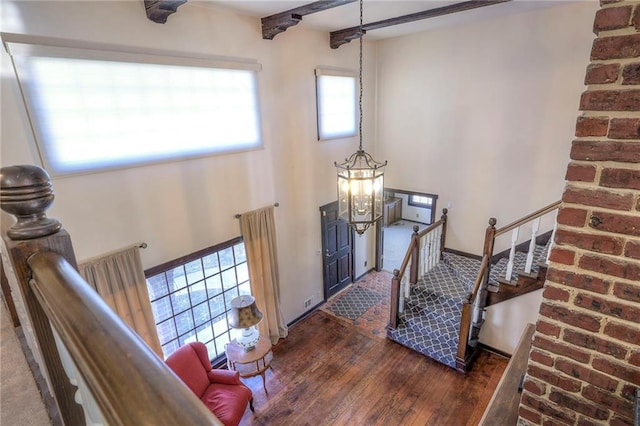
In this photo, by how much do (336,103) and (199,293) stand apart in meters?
3.81

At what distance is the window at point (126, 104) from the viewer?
9.41 feet

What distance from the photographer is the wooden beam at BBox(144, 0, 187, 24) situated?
3123 millimetres

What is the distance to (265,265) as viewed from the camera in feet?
16.6

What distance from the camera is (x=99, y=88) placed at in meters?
3.15

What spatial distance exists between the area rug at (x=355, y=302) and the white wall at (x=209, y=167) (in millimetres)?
479

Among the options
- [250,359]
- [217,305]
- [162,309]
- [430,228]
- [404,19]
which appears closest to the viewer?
[162,309]

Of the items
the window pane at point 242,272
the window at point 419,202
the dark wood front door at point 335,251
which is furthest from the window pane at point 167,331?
the window at point 419,202

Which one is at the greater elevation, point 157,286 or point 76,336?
point 76,336

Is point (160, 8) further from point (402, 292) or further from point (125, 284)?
point (402, 292)

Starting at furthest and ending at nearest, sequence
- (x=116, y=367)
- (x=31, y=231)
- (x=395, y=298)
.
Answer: (x=395, y=298) < (x=31, y=231) < (x=116, y=367)

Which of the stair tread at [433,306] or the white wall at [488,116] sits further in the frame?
the stair tread at [433,306]

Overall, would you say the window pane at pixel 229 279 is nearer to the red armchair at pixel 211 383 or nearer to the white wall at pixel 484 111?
the red armchair at pixel 211 383

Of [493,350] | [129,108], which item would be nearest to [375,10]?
[129,108]

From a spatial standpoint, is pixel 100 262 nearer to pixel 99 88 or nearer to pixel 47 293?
pixel 99 88
